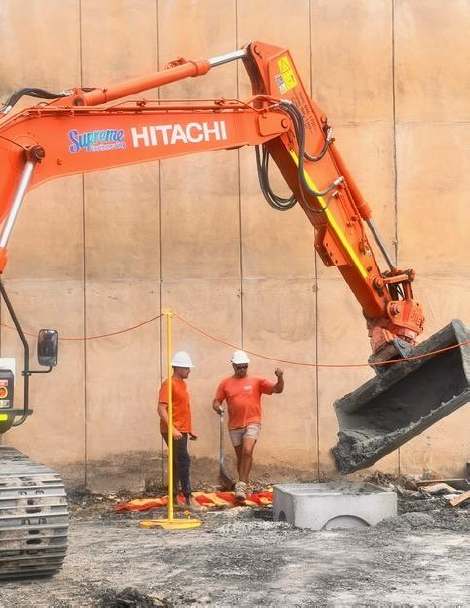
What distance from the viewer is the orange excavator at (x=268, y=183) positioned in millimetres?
9227

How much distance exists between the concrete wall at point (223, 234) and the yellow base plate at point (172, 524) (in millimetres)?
2071

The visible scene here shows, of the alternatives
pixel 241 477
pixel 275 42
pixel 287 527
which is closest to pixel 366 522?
pixel 287 527

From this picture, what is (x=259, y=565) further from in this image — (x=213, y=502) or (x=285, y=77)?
(x=285, y=77)

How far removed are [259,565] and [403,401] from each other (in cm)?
296

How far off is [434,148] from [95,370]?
4.91 metres

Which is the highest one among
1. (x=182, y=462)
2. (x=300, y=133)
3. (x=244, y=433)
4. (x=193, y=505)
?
(x=300, y=133)

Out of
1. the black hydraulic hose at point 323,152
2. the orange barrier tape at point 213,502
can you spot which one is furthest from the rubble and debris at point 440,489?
the black hydraulic hose at point 323,152

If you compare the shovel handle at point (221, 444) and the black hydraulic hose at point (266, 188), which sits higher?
the black hydraulic hose at point (266, 188)

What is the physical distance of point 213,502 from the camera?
13164 millimetres

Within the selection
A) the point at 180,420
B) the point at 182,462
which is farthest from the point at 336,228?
the point at 182,462

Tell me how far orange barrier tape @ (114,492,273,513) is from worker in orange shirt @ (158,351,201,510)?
0.17 m

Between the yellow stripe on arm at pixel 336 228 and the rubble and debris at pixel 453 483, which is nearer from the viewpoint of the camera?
the yellow stripe on arm at pixel 336 228

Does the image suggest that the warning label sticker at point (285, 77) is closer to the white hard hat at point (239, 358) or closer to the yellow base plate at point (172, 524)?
the white hard hat at point (239, 358)

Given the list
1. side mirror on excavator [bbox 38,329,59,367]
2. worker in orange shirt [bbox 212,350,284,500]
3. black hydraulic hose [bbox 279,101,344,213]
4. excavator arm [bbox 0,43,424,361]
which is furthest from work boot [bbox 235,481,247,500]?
side mirror on excavator [bbox 38,329,59,367]
